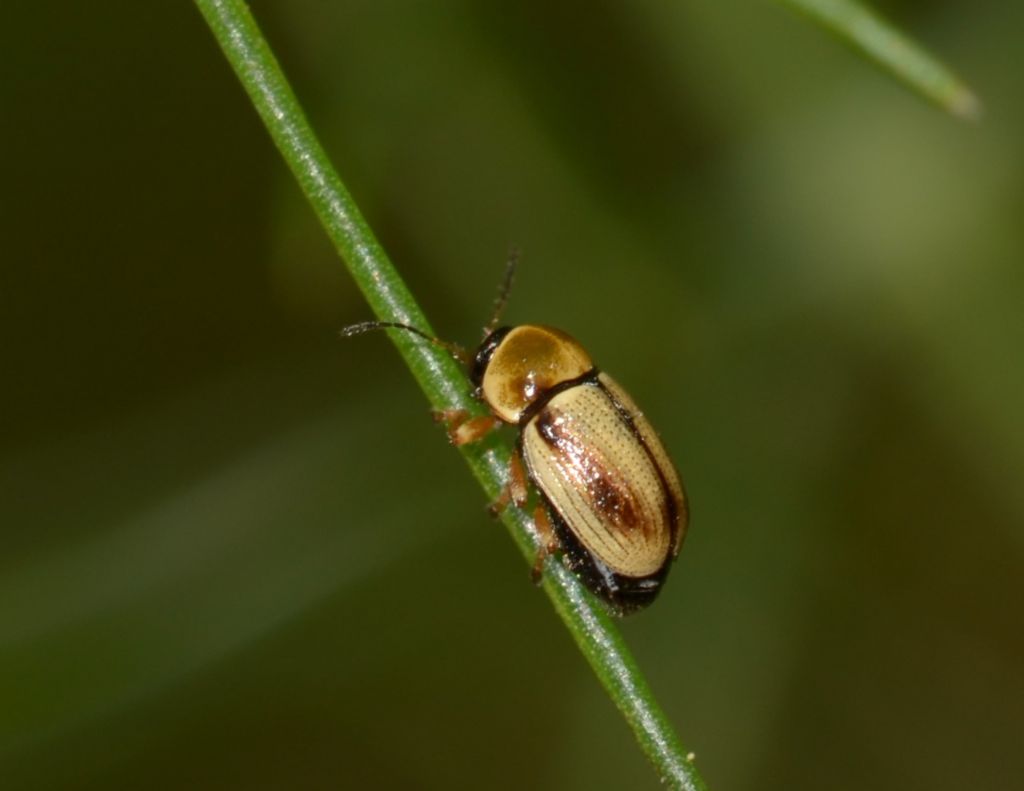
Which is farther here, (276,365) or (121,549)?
(276,365)

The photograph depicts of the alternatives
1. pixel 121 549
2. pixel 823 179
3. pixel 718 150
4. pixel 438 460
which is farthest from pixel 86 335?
pixel 823 179

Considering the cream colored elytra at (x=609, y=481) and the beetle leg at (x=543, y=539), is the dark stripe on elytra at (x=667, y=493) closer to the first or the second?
the cream colored elytra at (x=609, y=481)

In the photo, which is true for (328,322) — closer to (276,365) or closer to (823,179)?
(276,365)

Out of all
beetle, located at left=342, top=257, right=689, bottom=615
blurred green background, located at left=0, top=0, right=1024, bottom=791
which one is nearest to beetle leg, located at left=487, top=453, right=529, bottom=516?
beetle, located at left=342, top=257, right=689, bottom=615

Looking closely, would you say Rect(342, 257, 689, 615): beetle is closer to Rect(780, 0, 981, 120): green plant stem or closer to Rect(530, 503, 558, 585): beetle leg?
Rect(530, 503, 558, 585): beetle leg

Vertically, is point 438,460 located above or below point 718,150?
below
